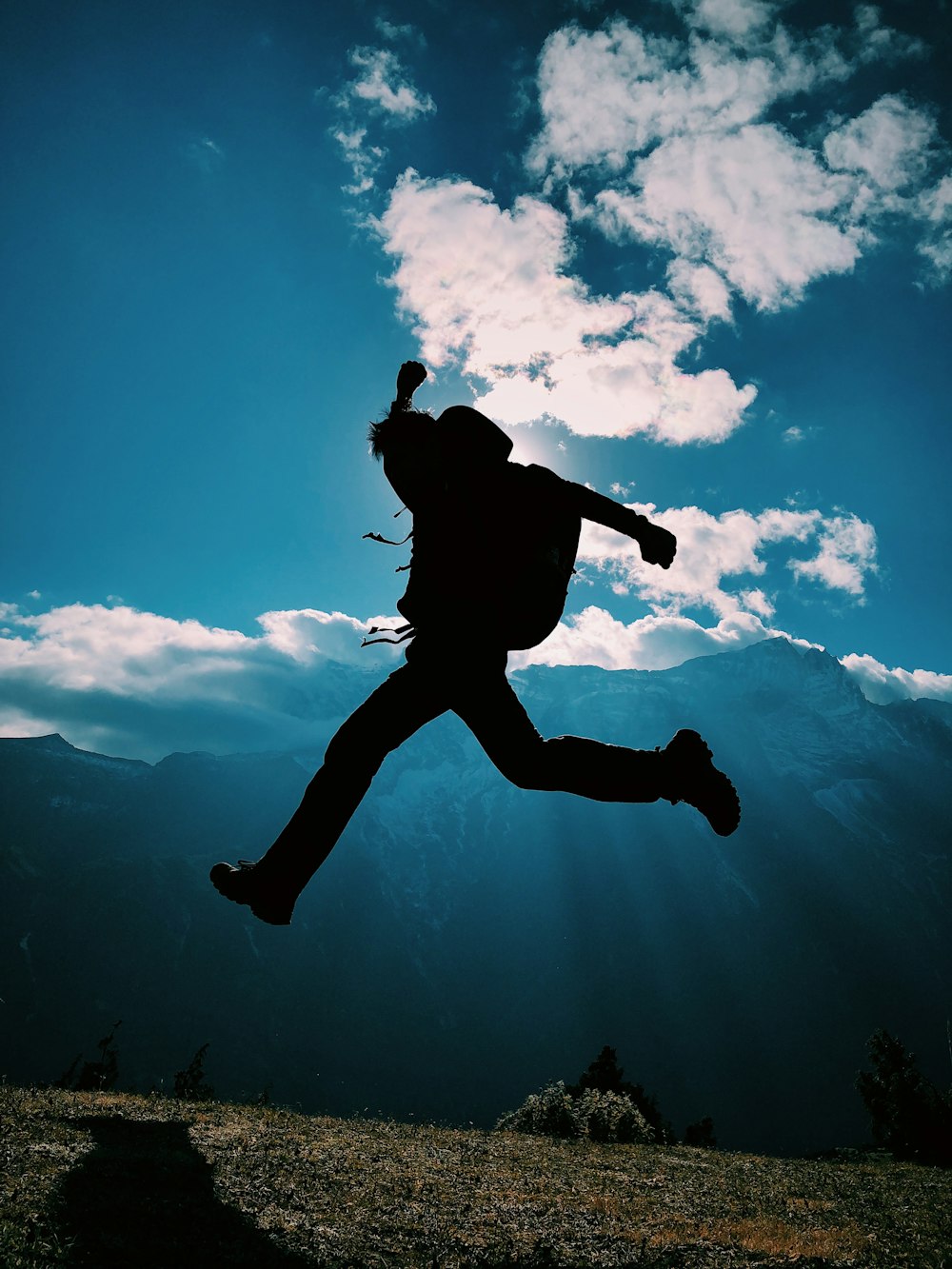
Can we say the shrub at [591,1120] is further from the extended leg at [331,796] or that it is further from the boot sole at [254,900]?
the extended leg at [331,796]

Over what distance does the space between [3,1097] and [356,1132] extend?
392 centimetres

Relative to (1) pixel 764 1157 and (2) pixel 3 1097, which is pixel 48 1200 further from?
(1) pixel 764 1157

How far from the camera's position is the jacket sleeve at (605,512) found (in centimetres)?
400

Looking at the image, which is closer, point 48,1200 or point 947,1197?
point 48,1200

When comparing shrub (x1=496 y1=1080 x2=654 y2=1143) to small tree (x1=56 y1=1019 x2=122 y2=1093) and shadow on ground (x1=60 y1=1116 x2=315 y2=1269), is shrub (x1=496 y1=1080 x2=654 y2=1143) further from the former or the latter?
shadow on ground (x1=60 y1=1116 x2=315 y2=1269)

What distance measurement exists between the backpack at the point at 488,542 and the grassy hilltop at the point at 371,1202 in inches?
142

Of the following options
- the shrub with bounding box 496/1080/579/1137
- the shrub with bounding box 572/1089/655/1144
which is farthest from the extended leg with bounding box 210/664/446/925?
the shrub with bounding box 496/1080/579/1137

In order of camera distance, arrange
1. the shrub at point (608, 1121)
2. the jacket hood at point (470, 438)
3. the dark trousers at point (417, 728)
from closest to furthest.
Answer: the dark trousers at point (417, 728) → the jacket hood at point (470, 438) → the shrub at point (608, 1121)

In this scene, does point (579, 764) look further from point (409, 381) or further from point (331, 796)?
point (409, 381)

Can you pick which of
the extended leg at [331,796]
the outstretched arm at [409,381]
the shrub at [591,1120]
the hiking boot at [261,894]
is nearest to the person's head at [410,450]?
the outstretched arm at [409,381]

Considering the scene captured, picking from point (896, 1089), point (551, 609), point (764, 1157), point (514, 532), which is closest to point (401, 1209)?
point (551, 609)

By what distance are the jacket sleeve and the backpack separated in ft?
0.17

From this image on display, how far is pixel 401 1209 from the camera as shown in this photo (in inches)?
196

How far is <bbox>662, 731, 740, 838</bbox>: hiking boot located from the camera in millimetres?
3812
